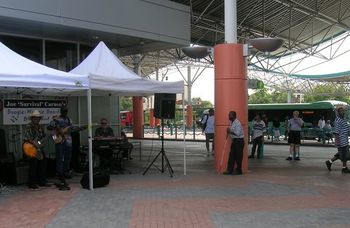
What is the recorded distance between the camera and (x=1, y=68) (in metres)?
10.1

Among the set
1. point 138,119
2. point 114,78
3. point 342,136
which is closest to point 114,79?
point 114,78

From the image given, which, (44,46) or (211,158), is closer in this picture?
(44,46)

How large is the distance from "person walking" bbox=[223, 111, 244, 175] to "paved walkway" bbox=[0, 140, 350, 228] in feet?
1.44

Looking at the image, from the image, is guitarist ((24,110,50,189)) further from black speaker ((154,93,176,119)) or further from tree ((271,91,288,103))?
tree ((271,91,288,103))

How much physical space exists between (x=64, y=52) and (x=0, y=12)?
13.4 feet

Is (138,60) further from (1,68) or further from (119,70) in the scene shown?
(1,68)

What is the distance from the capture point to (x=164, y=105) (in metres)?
13.2

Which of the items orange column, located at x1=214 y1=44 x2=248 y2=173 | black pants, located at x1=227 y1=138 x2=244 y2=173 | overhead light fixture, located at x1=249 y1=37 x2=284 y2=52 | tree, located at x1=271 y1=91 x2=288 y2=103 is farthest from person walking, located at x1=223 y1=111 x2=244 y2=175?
tree, located at x1=271 y1=91 x2=288 y2=103

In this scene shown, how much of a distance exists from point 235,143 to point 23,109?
21.1 ft

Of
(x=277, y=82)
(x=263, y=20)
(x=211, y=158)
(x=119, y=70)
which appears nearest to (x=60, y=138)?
(x=119, y=70)

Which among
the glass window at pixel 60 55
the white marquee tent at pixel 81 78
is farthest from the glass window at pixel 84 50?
the white marquee tent at pixel 81 78

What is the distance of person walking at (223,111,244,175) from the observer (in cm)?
1352

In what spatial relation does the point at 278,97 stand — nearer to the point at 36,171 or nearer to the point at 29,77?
the point at 36,171

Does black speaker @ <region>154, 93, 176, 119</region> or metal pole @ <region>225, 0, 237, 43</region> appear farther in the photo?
metal pole @ <region>225, 0, 237, 43</region>
